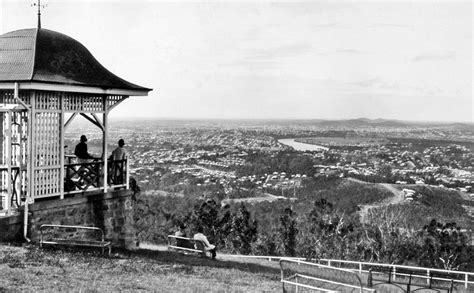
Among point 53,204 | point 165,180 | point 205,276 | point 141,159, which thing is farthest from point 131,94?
point 141,159

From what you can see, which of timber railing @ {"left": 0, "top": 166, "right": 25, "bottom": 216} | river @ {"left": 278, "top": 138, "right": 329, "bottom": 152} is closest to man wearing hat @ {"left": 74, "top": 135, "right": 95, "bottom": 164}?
timber railing @ {"left": 0, "top": 166, "right": 25, "bottom": 216}

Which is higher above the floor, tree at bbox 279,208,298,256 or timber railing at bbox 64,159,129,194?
timber railing at bbox 64,159,129,194

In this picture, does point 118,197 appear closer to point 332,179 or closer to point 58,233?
point 58,233

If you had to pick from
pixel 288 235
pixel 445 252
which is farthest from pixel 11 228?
pixel 445 252

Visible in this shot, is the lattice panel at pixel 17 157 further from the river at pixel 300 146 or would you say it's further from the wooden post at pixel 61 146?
the river at pixel 300 146

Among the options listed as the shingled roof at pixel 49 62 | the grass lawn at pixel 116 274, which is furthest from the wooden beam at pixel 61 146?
the grass lawn at pixel 116 274

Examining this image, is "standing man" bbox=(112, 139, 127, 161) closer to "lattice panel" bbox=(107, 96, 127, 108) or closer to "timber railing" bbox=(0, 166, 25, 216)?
"lattice panel" bbox=(107, 96, 127, 108)
